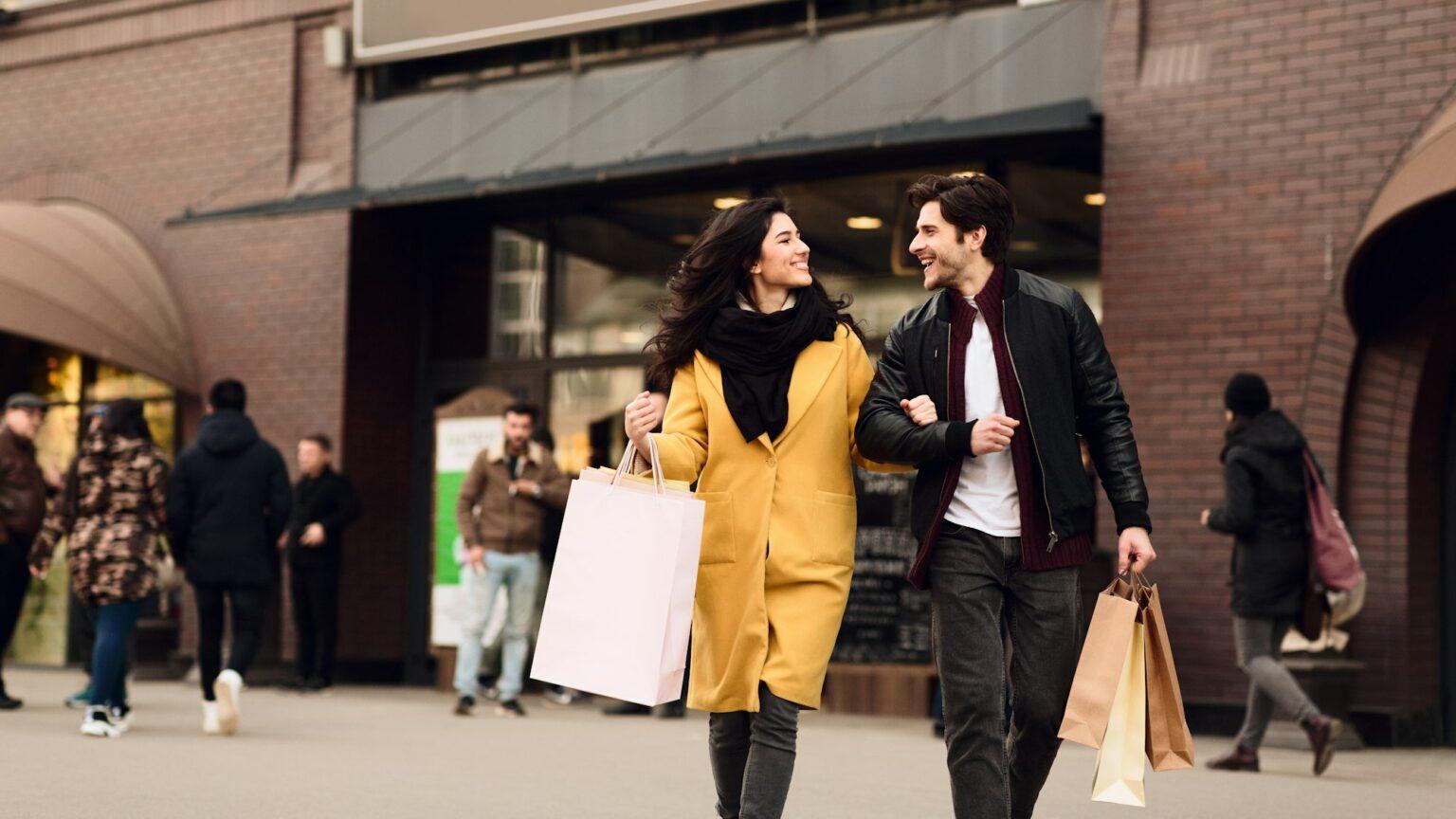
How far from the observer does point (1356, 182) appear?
1010 cm

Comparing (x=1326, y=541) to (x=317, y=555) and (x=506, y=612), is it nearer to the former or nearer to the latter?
(x=506, y=612)

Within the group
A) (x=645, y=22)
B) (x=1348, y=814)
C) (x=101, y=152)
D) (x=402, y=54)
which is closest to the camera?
(x=1348, y=814)

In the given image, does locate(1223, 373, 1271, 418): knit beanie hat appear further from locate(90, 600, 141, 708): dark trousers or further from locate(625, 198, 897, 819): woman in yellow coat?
locate(90, 600, 141, 708): dark trousers

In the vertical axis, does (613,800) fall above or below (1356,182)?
below

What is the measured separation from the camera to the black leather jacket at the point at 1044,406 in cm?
464

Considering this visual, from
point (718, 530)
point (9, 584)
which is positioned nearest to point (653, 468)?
point (718, 530)

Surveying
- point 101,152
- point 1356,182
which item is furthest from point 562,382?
point 1356,182

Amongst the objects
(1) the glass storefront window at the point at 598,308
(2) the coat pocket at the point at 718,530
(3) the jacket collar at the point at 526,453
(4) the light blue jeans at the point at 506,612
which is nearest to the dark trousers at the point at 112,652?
(4) the light blue jeans at the point at 506,612

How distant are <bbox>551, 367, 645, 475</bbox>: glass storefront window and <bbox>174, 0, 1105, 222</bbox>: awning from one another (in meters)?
1.69

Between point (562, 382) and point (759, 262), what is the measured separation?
9.03 meters

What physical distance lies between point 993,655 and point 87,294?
1140 cm

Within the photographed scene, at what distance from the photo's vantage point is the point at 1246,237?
1046cm

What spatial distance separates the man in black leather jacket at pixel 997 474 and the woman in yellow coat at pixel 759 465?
18cm

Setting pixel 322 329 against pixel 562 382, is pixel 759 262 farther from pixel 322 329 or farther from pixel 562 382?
pixel 322 329
